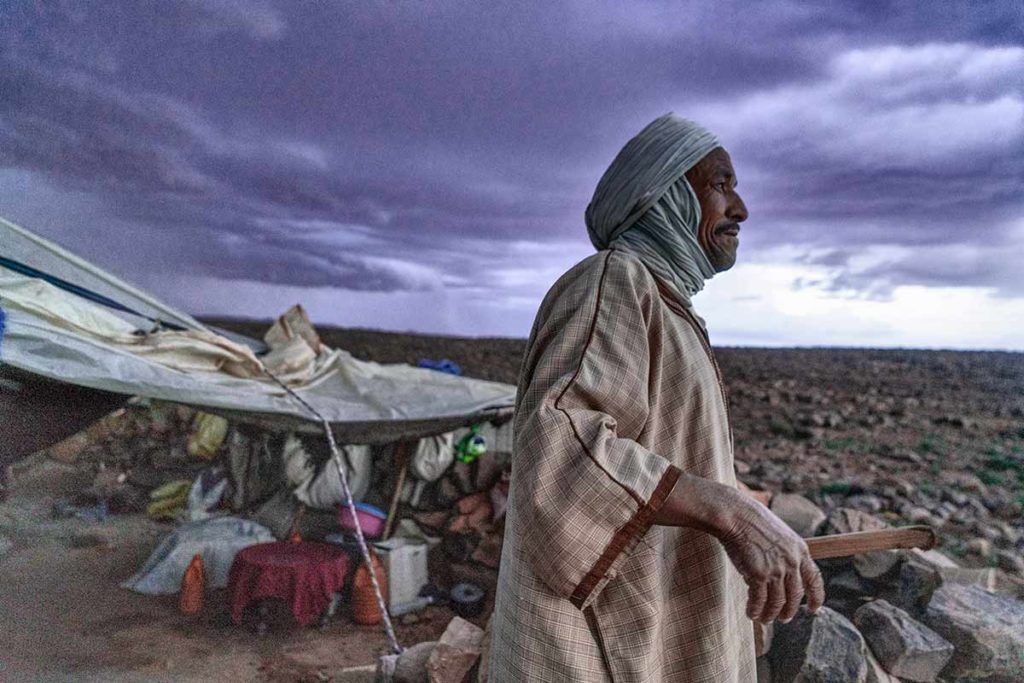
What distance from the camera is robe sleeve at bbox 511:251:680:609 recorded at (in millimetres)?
894

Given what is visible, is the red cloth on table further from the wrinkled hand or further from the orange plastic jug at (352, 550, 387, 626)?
the wrinkled hand

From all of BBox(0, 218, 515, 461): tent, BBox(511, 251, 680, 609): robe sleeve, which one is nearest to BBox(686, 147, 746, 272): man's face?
BBox(511, 251, 680, 609): robe sleeve

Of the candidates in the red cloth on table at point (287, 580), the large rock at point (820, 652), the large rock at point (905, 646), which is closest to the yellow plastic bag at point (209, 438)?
the red cloth on table at point (287, 580)

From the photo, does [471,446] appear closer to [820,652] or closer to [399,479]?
[399,479]

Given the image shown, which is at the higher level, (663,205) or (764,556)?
(663,205)

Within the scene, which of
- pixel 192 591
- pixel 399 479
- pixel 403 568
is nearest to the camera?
pixel 192 591

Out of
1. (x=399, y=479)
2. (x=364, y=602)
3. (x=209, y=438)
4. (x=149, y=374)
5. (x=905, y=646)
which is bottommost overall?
(x=364, y=602)

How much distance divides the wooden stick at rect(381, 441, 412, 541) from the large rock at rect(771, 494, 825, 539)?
2.49 meters

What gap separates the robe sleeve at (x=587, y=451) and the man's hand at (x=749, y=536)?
0.11ft

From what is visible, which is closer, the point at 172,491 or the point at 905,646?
the point at 905,646

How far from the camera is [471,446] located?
15.5ft

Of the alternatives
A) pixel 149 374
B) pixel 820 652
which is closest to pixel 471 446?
pixel 149 374

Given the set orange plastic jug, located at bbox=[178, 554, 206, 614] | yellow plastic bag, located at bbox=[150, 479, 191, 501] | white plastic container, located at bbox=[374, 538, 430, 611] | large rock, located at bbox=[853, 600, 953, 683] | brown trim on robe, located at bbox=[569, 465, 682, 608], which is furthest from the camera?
yellow plastic bag, located at bbox=[150, 479, 191, 501]

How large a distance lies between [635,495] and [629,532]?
5 centimetres
